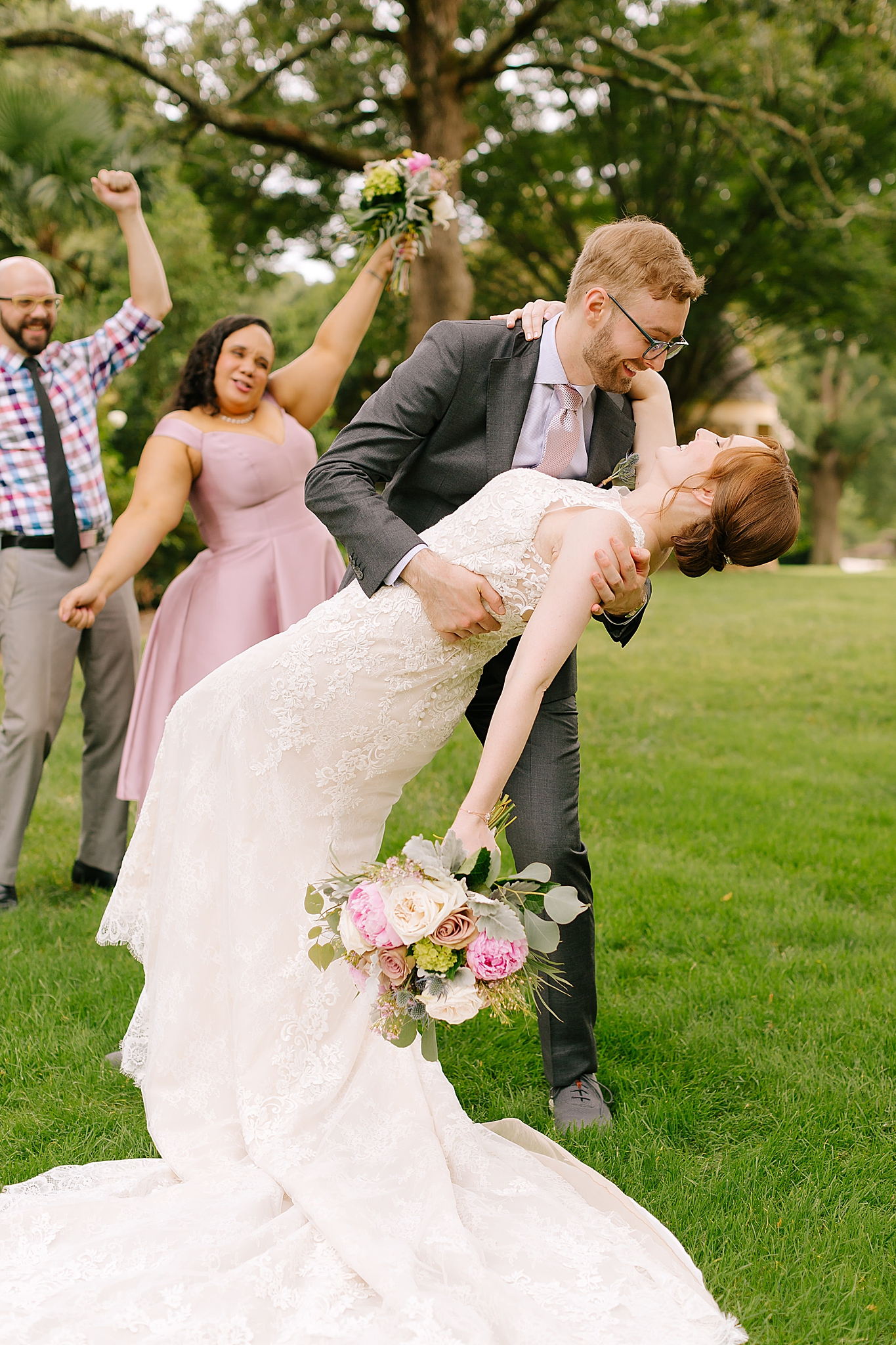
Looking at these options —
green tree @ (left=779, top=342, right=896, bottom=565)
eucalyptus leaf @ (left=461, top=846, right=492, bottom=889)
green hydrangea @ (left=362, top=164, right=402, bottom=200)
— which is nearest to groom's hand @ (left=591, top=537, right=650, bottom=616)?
eucalyptus leaf @ (left=461, top=846, right=492, bottom=889)

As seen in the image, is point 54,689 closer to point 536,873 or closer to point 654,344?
point 654,344

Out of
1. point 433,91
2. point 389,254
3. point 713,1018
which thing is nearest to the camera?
point 713,1018

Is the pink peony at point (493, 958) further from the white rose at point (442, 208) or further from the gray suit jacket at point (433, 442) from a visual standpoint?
the white rose at point (442, 208)

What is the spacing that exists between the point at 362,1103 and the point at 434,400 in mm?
1960

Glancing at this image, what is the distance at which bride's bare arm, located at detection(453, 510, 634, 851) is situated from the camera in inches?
104

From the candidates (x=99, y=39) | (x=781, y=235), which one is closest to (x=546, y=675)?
(x=99, y=39)

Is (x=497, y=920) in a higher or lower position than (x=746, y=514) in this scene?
lower

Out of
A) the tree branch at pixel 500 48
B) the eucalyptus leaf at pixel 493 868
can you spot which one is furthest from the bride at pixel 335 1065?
the tree branch at pixel 500 48

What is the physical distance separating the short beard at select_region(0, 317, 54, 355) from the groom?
8.99 ft

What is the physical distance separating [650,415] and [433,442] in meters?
0.70

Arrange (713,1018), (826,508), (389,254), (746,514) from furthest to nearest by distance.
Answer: (826,508)
(389,254)
(713,1018)
(746,514)

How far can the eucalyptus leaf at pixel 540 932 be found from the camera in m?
2.47

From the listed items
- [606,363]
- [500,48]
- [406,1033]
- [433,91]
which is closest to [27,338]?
[606,363]

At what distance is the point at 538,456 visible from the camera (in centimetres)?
346
